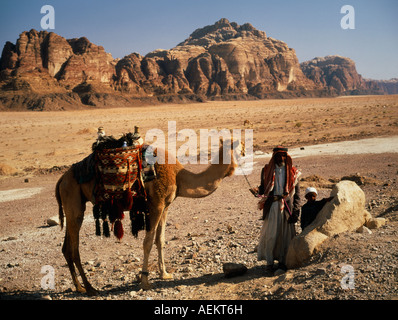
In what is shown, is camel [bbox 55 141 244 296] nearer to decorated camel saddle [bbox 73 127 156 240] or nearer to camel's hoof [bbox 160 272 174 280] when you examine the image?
decorated camel saddle [bbox 73 127 156 240]

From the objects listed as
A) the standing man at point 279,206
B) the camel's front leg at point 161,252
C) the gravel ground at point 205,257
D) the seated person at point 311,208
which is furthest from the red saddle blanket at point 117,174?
the seated person at point 311,208

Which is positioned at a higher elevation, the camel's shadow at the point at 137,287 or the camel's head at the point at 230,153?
the camel's head at the point at 230,153

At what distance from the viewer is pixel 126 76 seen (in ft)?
389

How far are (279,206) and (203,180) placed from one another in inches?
50.7

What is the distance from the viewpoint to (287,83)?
553 ft

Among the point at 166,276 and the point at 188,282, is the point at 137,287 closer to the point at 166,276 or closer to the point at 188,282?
the point at 166,276

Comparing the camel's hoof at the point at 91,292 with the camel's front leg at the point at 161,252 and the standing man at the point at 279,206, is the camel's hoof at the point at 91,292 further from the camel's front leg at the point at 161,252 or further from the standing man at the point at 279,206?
the standing man at the point at 279,206

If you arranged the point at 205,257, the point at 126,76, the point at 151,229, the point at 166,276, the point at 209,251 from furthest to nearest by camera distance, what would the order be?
the point at 126,76
the point at 209,251
the point at 205,257
the point at 166,276
the point at 151,229

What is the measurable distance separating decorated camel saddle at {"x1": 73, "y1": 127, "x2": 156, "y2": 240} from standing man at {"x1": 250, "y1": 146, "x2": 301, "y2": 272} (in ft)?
6.24

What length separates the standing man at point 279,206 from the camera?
576 cm

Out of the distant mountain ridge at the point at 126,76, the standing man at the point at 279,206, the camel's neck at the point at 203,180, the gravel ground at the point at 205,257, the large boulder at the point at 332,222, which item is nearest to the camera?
the gravel ground at the point at 205,257

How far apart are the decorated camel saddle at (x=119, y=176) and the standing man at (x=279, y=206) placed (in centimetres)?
190

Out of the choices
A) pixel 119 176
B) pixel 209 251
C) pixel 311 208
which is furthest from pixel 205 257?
pixel 119 176

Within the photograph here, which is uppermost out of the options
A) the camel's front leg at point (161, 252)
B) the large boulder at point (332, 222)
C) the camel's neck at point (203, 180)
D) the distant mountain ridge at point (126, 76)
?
the distant mountain ridge at point (126, 76)
